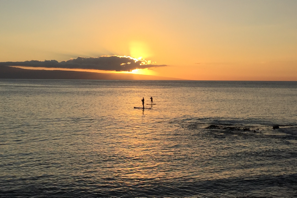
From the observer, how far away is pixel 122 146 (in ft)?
93.1

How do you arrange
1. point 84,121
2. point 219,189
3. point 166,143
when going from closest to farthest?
point 219,189
point 166,143
point 84,121

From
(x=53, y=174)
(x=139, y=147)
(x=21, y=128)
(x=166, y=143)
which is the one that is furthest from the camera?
(x=21, y=128)

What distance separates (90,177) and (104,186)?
77.4 inches

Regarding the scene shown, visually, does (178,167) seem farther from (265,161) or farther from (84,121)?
(84,121)

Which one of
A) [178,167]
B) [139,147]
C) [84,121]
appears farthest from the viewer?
[84,121]

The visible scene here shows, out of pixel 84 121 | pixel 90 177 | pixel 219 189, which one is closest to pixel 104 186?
pixel 90 177

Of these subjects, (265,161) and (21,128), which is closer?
(265,161)

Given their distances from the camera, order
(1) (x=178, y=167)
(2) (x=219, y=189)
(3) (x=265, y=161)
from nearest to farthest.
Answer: (2) (x=219, y=189), (1) (x=178, y=167), (3) (x=265, y=161)

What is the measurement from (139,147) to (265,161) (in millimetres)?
12221

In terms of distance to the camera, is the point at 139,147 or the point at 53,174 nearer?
the point at 53,174

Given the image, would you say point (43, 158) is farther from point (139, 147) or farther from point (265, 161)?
point (265, 161)

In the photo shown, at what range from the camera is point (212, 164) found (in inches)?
882

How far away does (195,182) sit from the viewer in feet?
61.1

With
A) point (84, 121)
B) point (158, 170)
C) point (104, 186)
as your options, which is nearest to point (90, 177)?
point (104, 186)
